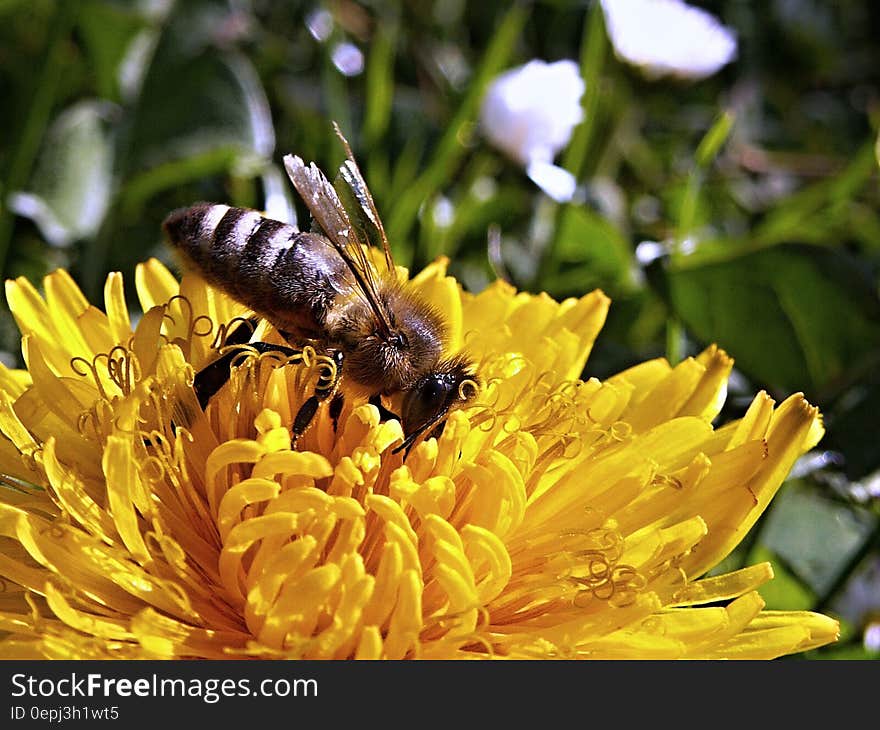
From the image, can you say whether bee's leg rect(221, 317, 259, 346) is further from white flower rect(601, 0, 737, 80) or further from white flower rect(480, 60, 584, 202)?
white flower rect(601, 0, 737, 80)

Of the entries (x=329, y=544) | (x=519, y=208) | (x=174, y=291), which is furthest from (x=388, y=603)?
A: (x=519, y=208)

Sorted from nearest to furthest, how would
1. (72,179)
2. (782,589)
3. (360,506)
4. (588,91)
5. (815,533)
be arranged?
1. (360,506)
2. (782,589)
3. (815,533)
4. (72,179)
5. (588,91)

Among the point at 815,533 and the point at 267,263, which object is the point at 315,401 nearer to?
the point at 267,263

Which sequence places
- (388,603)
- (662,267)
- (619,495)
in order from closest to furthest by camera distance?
1. (388,603)
2. (619,495)
3. (662,267)

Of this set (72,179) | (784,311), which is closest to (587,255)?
(784,311)

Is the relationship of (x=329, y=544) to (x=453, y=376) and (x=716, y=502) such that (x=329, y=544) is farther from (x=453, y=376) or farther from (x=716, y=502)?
(x=716, y=502)

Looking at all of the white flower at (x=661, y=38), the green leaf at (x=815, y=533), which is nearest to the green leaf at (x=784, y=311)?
the green leaf at (x=815, y=533)
